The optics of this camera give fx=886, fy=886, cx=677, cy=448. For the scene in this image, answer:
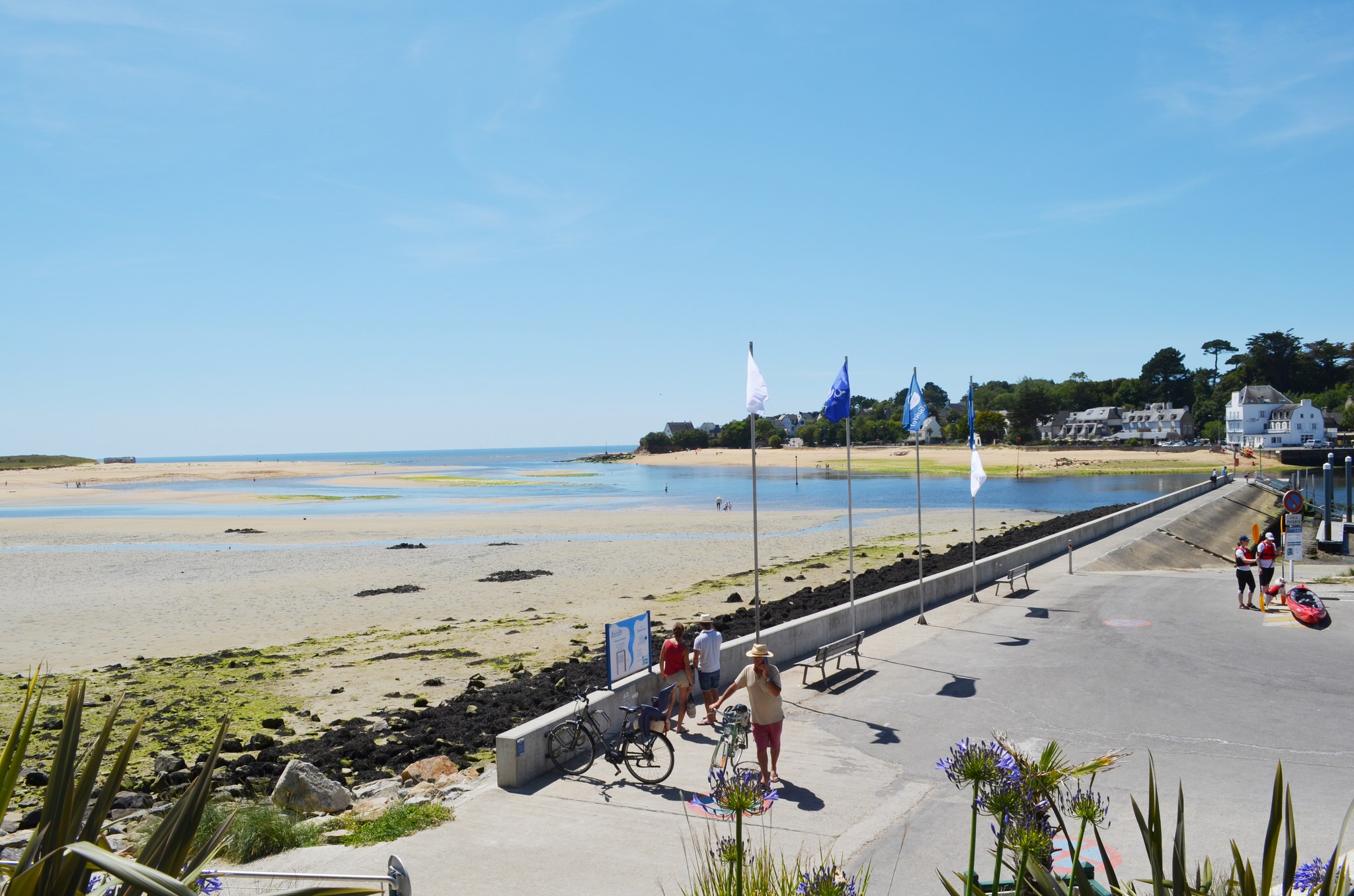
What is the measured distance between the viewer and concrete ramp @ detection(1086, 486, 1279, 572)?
2984cm

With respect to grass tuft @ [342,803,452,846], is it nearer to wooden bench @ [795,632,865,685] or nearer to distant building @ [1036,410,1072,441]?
wooden bench @ [795,632,865,685]

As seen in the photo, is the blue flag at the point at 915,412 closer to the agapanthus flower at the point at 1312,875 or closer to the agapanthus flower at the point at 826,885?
the agapanthus flower at the point at 1312,875

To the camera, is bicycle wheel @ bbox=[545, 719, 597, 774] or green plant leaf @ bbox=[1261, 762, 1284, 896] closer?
green plant leaf @ bbox=[1261, 762, 1284, 896]

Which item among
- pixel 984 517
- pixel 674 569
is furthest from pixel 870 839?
Result: pixel 984 517

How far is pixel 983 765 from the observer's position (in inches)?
142

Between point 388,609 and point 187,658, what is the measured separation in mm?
6471

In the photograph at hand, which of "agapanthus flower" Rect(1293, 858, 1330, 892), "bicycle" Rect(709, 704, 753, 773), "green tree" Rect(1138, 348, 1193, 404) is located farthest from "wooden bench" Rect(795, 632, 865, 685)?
"green tree" Rect(1138, 348, 1193, 404)

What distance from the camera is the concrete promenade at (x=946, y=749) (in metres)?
7.71

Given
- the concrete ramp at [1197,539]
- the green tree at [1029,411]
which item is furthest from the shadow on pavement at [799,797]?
the green tree at [1029,411]

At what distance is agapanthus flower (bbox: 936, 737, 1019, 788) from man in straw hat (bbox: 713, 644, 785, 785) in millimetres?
5812

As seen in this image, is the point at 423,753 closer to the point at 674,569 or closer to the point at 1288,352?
the point at 674,569

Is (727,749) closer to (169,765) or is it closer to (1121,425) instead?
(169,765)

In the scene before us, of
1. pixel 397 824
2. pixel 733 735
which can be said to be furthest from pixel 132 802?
pixel 733 735

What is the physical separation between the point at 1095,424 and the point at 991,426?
17.6 m
